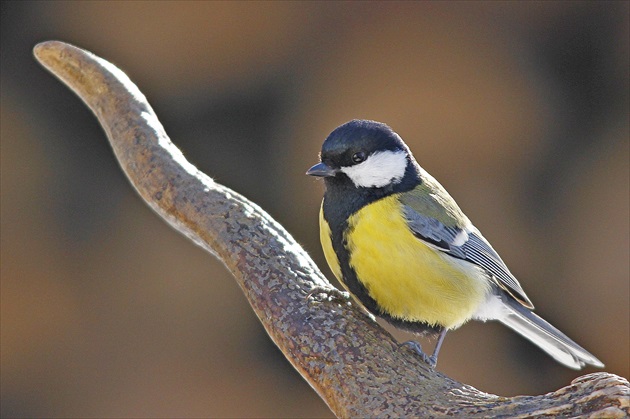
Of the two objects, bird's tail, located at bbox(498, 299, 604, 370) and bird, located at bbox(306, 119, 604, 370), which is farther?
bird's tail, located at bbox(498, 299, 604, 370)

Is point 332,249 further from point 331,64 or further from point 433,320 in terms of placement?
point 331,64

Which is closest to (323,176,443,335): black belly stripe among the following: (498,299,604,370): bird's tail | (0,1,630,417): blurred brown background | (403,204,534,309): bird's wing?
(403,204,534,309): bird's wing

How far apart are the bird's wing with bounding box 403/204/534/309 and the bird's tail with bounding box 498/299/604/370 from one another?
0.13ft

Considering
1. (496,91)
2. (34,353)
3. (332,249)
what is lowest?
(34,353)

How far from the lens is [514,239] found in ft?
12.9

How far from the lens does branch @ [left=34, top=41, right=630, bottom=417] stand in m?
1.56

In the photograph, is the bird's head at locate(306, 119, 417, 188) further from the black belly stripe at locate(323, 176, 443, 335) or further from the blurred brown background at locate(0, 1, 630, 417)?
the blurred brown background at locate(0, 1, 630, 417)

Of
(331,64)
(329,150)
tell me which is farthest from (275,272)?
(331,64)

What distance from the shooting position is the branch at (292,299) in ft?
5.11

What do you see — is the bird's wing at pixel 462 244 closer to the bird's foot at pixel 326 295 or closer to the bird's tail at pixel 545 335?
the bird's tail at pixel 545 335

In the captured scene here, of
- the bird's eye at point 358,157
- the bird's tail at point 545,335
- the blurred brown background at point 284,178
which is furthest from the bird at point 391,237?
the blurred brown background at point 284,178

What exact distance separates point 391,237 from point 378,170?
171 millimetres

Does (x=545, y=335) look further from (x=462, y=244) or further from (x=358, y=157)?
(x=358, y=157)

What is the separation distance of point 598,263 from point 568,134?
0.64 m
